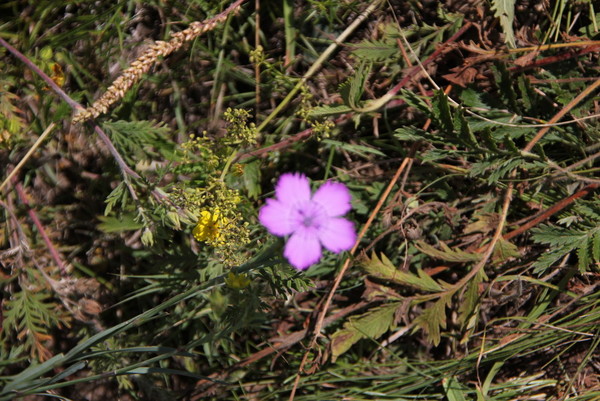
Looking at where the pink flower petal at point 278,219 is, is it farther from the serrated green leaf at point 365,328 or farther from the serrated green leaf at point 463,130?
the serrated green leaf at point 365,328

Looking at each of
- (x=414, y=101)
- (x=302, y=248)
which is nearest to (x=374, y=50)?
(x=414, y=101)

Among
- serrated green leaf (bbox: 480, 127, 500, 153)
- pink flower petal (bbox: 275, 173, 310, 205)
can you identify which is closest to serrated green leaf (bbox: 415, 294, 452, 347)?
serrated green leaf (bbox: 480, 127, 500, 153)

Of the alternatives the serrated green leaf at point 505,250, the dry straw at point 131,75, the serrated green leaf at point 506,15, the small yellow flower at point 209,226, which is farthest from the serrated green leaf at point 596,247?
the dry straw at point 131,75

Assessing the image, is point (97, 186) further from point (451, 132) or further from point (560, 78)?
point (560, 78)

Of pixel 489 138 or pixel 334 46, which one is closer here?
pixel 489 138

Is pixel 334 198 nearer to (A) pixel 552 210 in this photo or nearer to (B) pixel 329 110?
(B) pixel 329 110

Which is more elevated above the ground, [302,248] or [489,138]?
[302,248]

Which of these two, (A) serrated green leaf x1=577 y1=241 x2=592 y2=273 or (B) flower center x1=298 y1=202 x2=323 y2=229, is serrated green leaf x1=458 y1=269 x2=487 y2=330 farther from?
(B) flower center x1=298 y1=202 x2=323 y2=229
